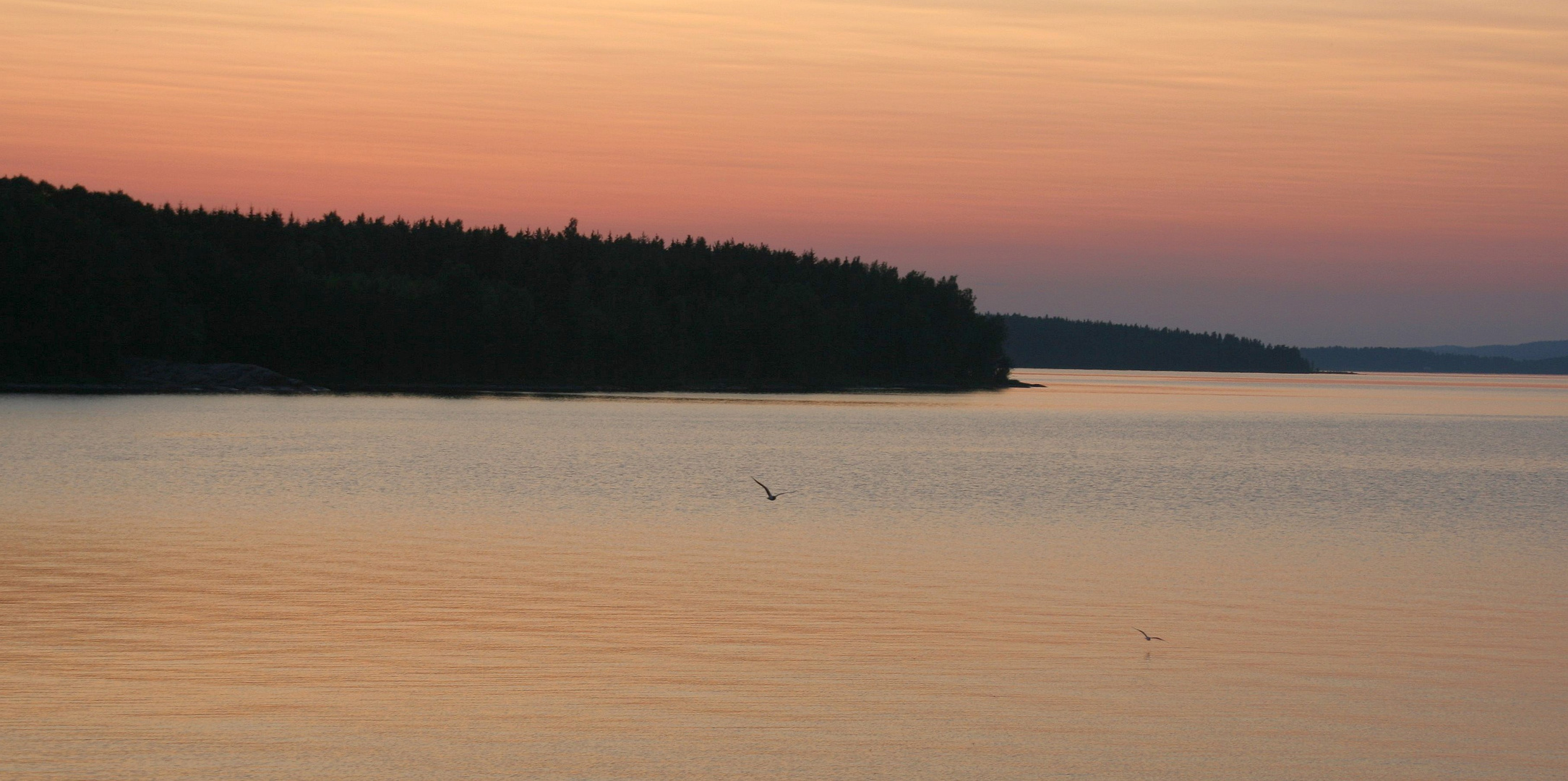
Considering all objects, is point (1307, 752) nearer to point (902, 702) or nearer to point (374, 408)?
point (902, 702)

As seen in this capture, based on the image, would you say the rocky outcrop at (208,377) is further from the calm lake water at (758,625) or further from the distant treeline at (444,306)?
the calm lake water at (758,625)

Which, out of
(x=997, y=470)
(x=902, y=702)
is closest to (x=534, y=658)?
(x=902, y=702)

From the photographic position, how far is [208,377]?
11650cm

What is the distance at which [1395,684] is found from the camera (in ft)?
52.2

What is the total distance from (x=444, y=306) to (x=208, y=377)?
26.7 metres

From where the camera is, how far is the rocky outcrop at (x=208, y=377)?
112 m

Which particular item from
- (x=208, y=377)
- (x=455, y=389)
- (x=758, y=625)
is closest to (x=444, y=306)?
(x=455, y=389)

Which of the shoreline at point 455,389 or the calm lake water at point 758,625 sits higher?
the calm lake water at point 758,625

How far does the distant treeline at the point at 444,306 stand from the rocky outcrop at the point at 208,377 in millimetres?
1590

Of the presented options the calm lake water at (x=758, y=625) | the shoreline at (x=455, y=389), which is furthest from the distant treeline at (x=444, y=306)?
the calm lake water at (x=758, y=625)

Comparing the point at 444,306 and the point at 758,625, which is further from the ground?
the point at 444,306

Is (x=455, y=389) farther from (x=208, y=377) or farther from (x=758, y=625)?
(x=758, y=625)

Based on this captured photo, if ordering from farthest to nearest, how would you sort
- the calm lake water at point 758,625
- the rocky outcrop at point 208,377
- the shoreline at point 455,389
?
the rocky outcrop at point 208,377, the shoreline at point 455,389, the calm lake water at point 758,625

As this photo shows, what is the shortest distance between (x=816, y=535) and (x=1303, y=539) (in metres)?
10.3
